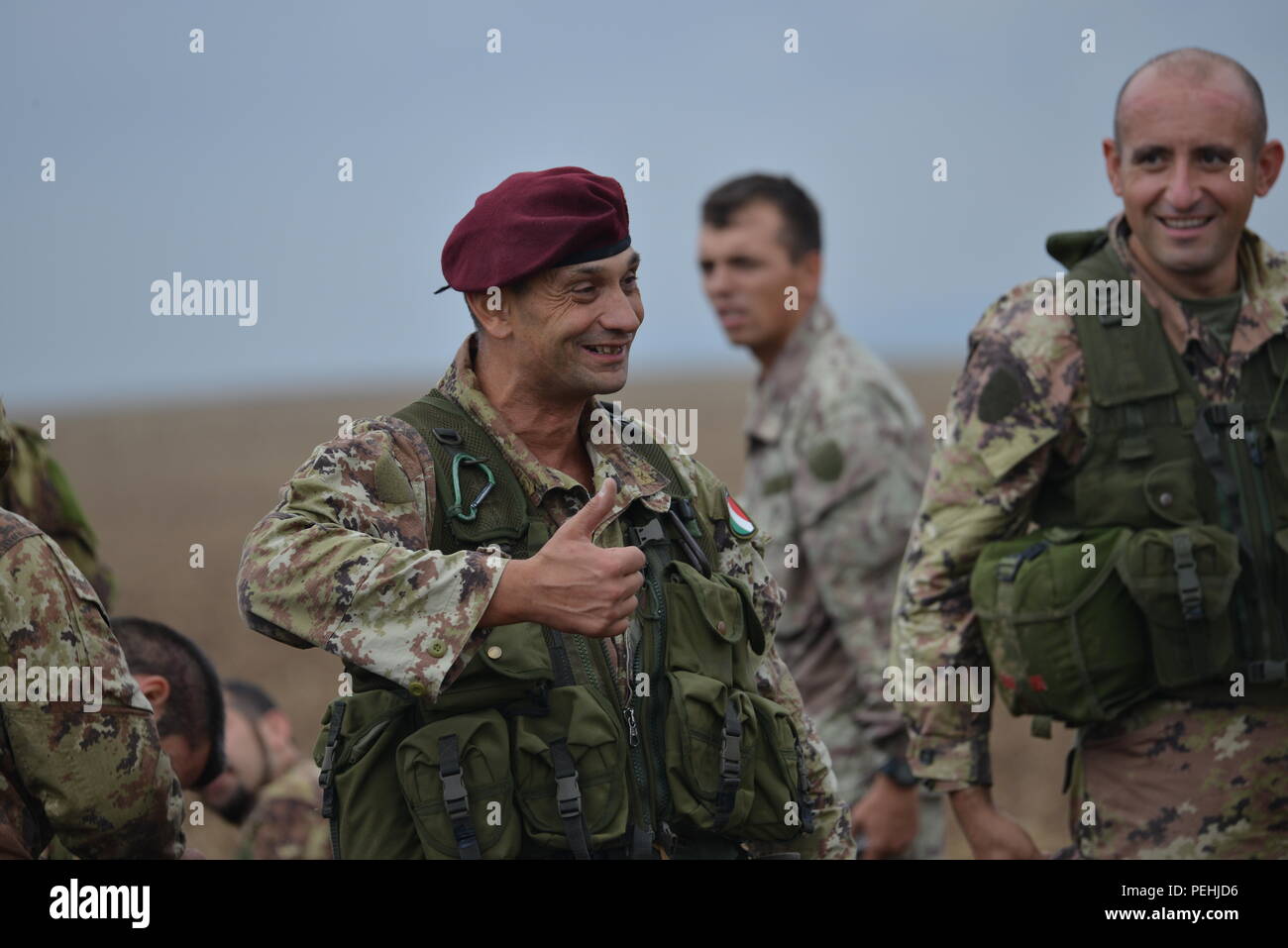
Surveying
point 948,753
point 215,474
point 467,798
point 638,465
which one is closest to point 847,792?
point 948,753

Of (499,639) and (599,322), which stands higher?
(599,322)

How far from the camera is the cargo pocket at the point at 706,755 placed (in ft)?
13.5

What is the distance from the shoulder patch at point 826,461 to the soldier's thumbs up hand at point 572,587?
3.70 metres

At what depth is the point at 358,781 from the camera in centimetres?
393

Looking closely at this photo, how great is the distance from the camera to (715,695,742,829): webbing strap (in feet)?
13.6

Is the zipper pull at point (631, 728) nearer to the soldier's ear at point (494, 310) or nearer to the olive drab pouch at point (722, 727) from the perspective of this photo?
the olive drab pouch at point (722, 727)

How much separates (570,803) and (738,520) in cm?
97

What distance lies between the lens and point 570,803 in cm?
392

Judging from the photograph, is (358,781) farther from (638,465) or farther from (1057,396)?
(1057,396)

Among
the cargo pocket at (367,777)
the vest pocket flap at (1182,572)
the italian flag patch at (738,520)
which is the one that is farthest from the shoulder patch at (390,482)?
the vest pocket flap at (1182,572)

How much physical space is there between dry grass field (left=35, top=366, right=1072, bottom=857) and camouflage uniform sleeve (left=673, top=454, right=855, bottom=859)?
170 inches

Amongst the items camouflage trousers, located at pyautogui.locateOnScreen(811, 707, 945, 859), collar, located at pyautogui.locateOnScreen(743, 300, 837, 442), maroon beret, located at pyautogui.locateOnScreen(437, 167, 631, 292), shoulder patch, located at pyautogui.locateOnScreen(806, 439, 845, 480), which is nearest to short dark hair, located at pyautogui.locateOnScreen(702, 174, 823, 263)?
collar, located at pyautogui.locateOnScreen(743, 300, 837, 442)
